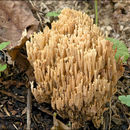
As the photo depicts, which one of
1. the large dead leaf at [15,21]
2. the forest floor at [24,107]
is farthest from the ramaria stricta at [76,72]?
the large dead leaf at [15,21]

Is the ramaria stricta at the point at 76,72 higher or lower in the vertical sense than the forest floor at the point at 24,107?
higher

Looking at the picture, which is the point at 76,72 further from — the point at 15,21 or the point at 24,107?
the point at 15,21

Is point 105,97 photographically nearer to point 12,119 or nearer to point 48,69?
point 48,69

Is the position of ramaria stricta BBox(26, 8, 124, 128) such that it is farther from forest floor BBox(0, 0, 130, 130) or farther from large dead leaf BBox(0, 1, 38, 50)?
large dead leaf BBox(0, 1, 38, 50)

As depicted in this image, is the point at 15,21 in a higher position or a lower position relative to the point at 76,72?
higher

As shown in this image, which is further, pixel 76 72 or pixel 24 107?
pixel 24 107

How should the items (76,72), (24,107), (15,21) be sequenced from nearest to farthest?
(76,72) → (24,107) → (15,21)

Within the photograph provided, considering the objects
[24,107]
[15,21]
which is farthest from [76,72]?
[15,21]

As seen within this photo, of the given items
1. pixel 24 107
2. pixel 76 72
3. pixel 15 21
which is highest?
pixel 15 21

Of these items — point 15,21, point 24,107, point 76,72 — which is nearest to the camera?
point 76,72

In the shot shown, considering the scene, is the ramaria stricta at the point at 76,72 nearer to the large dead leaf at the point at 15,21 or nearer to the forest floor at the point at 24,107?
the forest floor at the point at 24,107
